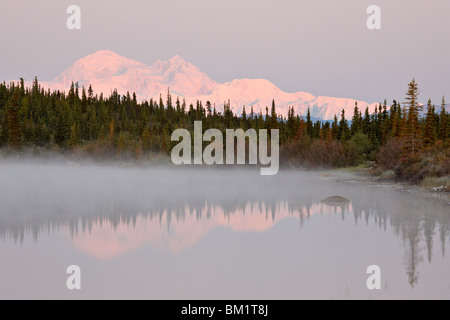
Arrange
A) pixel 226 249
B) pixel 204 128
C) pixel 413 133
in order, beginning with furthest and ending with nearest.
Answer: pixel 204 128 < pixel 413 133 < pixel 226 249

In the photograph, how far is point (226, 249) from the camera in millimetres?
15641

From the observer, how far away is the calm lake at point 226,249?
36.3ft

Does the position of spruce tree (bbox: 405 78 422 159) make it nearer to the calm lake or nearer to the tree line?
the tree line

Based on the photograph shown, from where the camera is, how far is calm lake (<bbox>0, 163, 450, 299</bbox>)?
11.1 meters

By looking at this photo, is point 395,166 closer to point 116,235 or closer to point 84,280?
point 116,235

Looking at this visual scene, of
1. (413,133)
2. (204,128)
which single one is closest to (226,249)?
(413,133)

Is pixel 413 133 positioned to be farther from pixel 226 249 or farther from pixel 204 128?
pixel 204 128

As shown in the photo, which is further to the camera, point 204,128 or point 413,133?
point 204,128

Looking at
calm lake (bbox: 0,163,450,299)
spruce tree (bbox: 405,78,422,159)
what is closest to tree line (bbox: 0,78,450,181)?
spruce tree (bbox: 405,78,422,159)

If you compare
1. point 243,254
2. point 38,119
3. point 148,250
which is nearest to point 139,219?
point 148,250

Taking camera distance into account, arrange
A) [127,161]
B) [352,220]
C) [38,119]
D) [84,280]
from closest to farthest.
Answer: [84,280]
[352,220]
[127,161]
[38,119]

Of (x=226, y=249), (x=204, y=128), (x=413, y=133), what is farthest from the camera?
(x=204, y=128)
